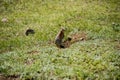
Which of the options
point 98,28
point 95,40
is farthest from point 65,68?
point 98,28

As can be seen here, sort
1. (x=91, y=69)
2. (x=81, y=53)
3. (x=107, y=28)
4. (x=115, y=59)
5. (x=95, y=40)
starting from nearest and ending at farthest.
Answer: (x=91, y=69) < (x=115, y=59) < (x=81, y=53) < (x=95, y=40) < (x=107, y=28)

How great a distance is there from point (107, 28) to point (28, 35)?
7350mm

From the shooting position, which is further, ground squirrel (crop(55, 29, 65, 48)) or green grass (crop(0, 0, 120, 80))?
ground squirrel (crop(55, 29, 65, 48))

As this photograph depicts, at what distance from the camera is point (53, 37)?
2364 centimetres

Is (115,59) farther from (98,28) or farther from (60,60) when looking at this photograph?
(98,28)

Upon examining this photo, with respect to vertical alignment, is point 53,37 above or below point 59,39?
below

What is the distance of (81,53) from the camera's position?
1761cm

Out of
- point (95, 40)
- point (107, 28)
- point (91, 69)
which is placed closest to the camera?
point (91, 69)

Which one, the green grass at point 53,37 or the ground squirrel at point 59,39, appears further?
the ground squirrel at point 59,39

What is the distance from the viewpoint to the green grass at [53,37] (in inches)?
592

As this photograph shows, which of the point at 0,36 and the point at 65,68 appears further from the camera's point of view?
the point at 0,36

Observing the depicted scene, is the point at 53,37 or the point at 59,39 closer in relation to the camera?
the point at 59,39

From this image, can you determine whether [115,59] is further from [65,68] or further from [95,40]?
[95,40]

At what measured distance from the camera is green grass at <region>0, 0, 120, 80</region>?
15.0 metres
